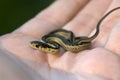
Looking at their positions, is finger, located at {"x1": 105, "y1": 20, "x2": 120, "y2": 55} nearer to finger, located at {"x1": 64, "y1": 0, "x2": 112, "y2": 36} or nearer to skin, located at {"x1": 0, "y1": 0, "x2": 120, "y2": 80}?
skin, located at {"x1": 0, "y1": 0, "x2": 120, "y2": 80}

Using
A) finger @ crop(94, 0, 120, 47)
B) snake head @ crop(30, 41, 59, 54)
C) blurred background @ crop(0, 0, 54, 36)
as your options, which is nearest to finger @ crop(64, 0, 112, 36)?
finger @ crop(94, 0, 120, 47)

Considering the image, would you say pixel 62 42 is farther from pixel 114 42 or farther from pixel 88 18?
pixel 114 42

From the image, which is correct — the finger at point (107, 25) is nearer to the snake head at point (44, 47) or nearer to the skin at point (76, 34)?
the skin at point (76, 34)

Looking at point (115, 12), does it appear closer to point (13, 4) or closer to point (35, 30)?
point (35, 30)

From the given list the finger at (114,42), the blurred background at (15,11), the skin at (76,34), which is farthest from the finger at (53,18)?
the finger at (114,42)

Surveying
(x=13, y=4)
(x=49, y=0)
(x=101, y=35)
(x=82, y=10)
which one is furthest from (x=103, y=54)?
(x=49, y=0)
